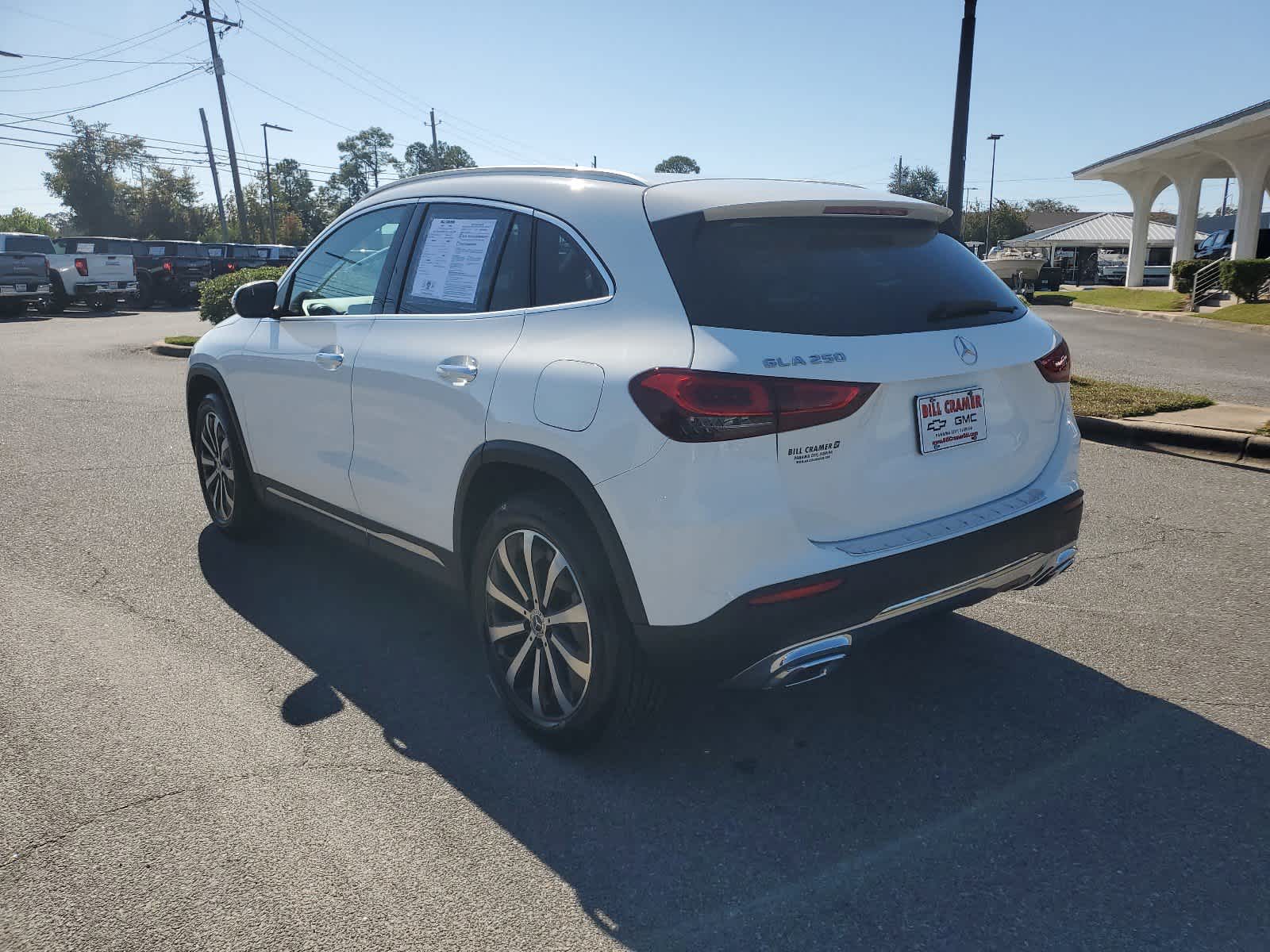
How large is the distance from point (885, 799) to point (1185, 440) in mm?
5608

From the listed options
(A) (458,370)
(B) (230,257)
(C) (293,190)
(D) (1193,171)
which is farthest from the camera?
(C) (293,190)

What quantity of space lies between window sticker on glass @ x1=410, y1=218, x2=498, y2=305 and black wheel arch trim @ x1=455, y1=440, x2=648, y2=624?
2.23 feet

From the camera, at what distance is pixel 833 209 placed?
119 inches

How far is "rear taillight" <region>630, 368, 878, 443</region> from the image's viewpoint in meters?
2.61

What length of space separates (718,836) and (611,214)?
188 centimetres

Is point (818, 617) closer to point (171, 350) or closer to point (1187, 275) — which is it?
point (171, 350)

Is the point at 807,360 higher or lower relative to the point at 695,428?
higher

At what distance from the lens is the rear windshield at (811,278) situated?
278cm

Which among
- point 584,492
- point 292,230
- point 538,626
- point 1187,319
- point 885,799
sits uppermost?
point 292,230

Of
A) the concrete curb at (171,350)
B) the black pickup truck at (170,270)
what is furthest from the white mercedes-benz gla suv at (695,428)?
the black pickup truck at (170,270)

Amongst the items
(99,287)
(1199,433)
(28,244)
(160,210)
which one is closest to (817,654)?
(1199,433)

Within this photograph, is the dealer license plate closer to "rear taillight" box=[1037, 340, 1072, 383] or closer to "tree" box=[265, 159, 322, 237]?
"rear taillight" box=[1037, 340, 1072, 383]

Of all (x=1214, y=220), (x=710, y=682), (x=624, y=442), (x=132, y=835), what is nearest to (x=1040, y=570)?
(x=710, y=682)

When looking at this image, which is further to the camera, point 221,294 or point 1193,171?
point 1193,171
